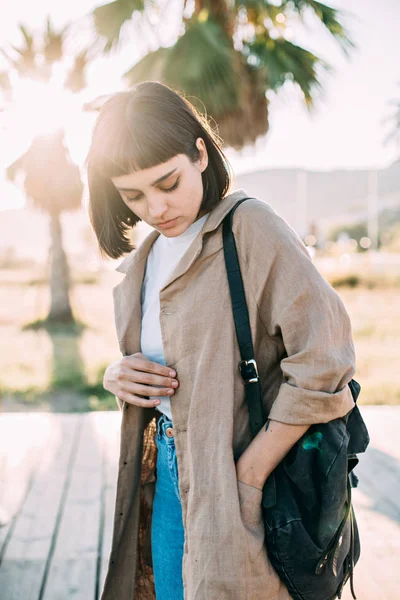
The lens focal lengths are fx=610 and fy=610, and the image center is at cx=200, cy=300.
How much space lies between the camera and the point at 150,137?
4.18 feet


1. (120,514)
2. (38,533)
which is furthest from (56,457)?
(120,514)

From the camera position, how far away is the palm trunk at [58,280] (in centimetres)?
1070

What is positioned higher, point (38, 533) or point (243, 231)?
point (243, 231)

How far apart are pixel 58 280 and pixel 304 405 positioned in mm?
10065

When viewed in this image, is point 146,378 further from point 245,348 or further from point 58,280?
point 58,280

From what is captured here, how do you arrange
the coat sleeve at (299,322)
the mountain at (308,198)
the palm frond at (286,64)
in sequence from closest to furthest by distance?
the coat sleeve at (299,322)
the palm frond at (286,64)
the mountain at (308,198)

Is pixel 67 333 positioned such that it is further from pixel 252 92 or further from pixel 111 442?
pixel 111 442

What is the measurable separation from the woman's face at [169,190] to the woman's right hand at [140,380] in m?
0.31

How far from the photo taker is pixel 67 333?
10.3 meters

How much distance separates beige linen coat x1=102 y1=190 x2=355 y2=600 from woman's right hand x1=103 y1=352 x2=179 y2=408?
1.1 inches

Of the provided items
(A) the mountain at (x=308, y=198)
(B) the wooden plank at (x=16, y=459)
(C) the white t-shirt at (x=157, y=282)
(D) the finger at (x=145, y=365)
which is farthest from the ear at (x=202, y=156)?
(A) the mountain at (x=308, y=198)

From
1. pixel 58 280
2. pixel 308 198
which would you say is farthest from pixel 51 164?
pixel 308 198

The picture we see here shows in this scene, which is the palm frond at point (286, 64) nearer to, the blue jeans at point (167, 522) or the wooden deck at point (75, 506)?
the wooden deck at point (75, 506)

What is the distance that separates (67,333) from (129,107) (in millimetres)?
9243
